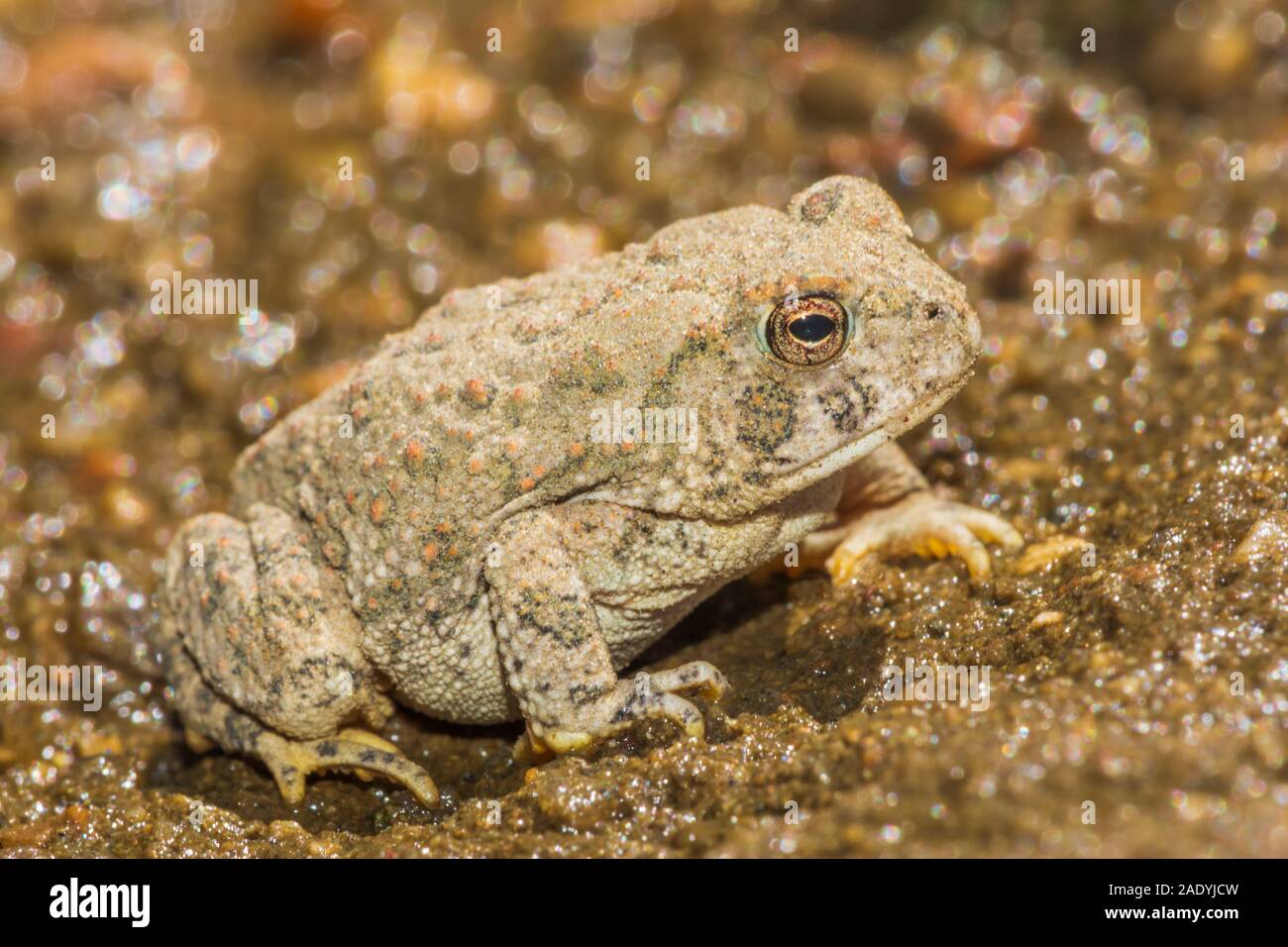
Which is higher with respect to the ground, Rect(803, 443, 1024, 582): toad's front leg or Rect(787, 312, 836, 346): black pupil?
Rect(787, 312, 836, 346): black pupil

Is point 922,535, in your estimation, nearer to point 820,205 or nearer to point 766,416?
point 766,416

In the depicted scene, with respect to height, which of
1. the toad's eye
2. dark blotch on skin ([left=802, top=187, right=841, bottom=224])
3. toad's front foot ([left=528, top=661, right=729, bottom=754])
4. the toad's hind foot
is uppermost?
dark blotch on skin ([left=802, top=187, right=841, bottom=224])

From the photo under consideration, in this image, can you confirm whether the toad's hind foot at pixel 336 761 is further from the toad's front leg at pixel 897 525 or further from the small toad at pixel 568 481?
the toad's front leg at pixel 897 525

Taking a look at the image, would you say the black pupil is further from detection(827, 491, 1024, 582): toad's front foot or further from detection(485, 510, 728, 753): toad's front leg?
detection(827, 491, 1024, 582): toad's front foot

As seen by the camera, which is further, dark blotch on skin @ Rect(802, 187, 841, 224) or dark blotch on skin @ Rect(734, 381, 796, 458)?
dark blotch on skin @ Rect(802, 187, 841, 224)

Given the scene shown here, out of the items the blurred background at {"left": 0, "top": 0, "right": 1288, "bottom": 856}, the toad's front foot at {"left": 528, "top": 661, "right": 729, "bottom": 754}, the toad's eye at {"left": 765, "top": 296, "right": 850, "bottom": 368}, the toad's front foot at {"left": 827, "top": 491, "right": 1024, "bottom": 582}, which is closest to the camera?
the blurred background at {"left": 0, "top": 0, "right": 1288, "bottom": 856}

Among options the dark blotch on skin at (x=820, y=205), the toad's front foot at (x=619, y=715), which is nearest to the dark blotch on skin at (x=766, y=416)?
the dark blotch on skin at (x=820, y=205)

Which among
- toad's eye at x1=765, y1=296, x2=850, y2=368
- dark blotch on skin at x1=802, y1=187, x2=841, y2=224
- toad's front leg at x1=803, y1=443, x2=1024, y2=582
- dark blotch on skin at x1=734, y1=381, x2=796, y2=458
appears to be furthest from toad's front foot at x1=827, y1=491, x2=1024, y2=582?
dark blotch on skin at x1=802, y1=187, x2=841, y2=224

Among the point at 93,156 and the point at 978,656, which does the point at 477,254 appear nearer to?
Result: the point at 93,156

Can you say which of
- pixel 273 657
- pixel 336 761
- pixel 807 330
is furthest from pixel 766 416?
pixel 336 761
